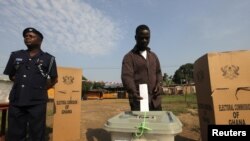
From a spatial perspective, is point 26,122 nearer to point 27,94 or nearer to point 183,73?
point 27,94

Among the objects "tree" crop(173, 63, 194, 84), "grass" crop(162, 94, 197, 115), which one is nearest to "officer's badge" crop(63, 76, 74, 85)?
"grass" crop(162, 94, 197, 115)

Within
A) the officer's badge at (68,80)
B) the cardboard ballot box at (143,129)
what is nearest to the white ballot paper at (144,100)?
the cardboard ballot box at (143,129)

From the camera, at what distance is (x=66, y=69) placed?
16.0ft

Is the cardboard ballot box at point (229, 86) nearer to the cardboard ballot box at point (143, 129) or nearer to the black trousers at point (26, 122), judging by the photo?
the cardboard ballot box at point (143, 129)

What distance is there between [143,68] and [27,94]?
1.53 m

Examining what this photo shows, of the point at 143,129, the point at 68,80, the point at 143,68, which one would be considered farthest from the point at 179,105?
the point at 143,129

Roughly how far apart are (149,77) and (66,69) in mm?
2164

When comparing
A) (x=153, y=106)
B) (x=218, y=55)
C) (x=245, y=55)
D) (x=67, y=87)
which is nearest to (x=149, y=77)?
(x=153, y=106)

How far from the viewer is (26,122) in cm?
333

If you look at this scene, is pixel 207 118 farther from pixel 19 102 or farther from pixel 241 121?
pixel 19 102

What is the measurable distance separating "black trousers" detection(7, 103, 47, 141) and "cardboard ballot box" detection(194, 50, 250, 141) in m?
2.29

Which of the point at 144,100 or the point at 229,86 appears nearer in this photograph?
the point at 144,100

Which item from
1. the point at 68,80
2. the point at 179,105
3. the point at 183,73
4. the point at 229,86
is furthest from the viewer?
the point at 183,73

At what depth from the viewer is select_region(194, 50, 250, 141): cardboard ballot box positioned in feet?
10.5
